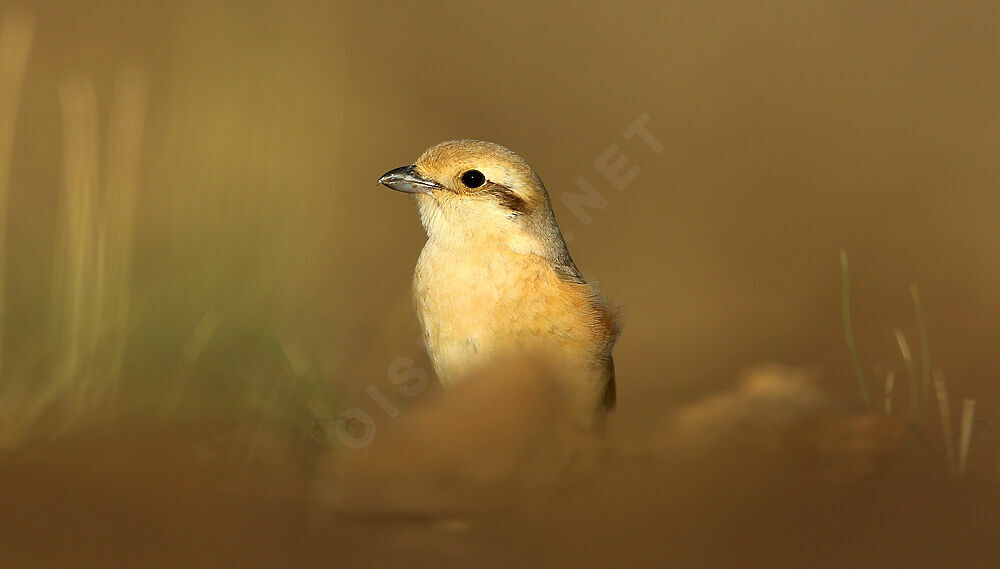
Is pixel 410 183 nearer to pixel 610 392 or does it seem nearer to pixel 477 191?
pixel 477 191

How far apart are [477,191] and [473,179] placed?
0.25ft

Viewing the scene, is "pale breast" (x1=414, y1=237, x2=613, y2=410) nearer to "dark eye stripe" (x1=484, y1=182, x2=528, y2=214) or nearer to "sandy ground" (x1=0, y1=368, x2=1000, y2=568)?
"dark eye stripe" (x1=484, y1=182, x2=528, y2=214)

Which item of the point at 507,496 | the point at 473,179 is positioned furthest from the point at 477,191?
the point at 507,496

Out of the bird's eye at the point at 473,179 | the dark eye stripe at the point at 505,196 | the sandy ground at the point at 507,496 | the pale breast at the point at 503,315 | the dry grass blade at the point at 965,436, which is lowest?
the sandy ground at the point at 507,496

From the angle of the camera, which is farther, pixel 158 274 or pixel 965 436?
pixel 158 274

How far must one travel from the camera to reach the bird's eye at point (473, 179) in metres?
5.90

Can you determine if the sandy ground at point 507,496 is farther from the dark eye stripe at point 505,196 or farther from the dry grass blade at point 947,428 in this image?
the dark eye stripe at point 505,196

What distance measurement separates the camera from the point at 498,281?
219 inches

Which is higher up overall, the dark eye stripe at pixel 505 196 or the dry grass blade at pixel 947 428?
the dark eye stripe at pixel 505 196

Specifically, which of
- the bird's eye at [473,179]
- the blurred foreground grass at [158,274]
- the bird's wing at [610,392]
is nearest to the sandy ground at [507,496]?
the blurred foreground grass at [158,274]

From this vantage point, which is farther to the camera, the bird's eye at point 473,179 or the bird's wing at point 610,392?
the bird's wing at point 610,392

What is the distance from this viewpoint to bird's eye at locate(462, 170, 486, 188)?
19.4 ft

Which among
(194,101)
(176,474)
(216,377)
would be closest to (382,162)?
(194,101)

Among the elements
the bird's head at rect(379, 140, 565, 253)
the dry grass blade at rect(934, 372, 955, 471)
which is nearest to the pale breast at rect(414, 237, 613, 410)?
the bird's head at rect(379, 140, 565, 253)
